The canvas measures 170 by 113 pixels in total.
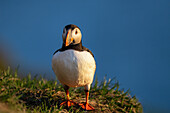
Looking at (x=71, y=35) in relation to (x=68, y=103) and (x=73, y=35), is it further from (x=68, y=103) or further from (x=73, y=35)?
(x=68, y=103)

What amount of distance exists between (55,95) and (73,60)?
143 centimetres

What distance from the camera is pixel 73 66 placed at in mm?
3971

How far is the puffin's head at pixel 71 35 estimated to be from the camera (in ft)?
12.7

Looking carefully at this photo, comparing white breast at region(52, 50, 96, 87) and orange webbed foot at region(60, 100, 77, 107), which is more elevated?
white breast at region(52, 50, 96, 87)

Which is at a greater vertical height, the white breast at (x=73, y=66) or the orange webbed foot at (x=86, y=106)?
the white breast at (x=73, y=66)

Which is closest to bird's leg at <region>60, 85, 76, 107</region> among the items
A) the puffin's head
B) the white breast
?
the white breast

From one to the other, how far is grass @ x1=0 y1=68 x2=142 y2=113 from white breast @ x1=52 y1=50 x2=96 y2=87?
0.66 m

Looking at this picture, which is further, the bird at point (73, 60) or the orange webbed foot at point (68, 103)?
the orange webbed foot at point (68, 103)

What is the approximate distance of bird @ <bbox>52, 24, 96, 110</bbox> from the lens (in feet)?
12.9

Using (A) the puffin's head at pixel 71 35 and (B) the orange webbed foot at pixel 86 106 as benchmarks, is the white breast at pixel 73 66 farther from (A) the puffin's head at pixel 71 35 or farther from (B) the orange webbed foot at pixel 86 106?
(B) the orange webbed foot at pixel 86 106

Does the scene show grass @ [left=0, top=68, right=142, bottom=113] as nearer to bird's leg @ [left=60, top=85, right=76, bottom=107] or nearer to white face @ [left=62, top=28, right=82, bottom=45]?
bird's leg @ [left=60, top=85, right=76, bottom=107]

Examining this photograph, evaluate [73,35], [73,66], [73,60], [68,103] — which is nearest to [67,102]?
[68,103]

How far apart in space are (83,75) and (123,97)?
6.34ft

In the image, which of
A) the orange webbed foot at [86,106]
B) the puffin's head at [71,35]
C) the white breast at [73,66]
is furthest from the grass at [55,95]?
the puffin's head at [71,35]
